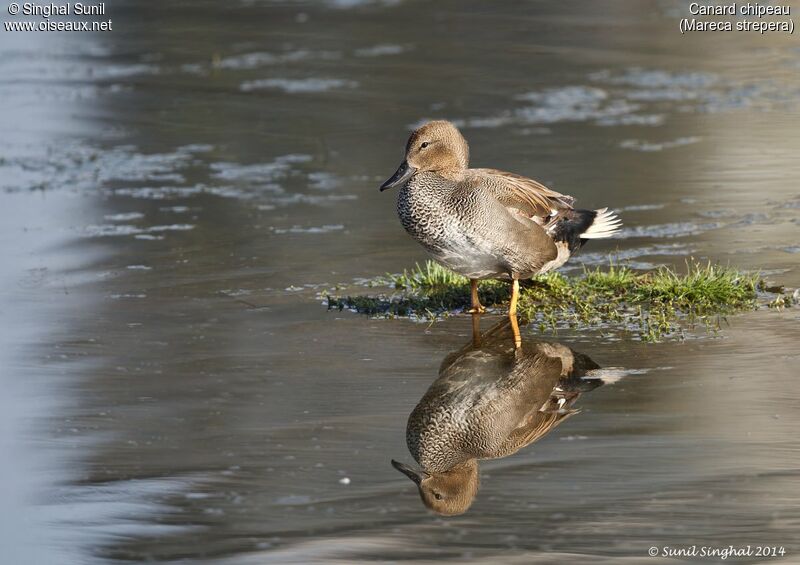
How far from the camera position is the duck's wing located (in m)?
6.95

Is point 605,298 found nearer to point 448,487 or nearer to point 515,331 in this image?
point 515,331

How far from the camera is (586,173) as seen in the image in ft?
34.3

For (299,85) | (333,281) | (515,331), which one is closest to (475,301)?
(515,331)

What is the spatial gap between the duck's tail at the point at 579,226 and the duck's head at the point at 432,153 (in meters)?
0.66

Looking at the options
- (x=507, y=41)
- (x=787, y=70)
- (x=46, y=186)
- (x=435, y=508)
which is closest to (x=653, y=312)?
(x=435, y=508)

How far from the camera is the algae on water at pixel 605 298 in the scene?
6934 mm

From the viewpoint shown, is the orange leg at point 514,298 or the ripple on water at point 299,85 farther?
the ripple on water at point 299,85

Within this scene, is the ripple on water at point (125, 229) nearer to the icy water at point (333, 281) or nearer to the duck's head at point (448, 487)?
the icy water at point (333, 281)

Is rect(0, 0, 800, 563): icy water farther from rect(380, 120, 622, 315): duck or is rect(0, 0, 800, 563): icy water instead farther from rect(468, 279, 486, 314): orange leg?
rect(380, 120, 622, 315): duck

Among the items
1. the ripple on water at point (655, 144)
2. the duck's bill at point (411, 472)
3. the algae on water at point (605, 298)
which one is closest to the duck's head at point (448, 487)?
the duck's bill at point (411, 472)

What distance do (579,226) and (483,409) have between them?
81.7 inches

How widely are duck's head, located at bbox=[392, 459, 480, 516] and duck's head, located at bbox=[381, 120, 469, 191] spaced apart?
7.60ft

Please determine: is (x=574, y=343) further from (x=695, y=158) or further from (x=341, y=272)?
(x=695, y=158)

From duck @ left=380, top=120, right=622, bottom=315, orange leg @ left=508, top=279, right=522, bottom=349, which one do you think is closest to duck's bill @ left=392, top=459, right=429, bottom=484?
orange leg @ left=508, top=279, right=522, bottom=349
